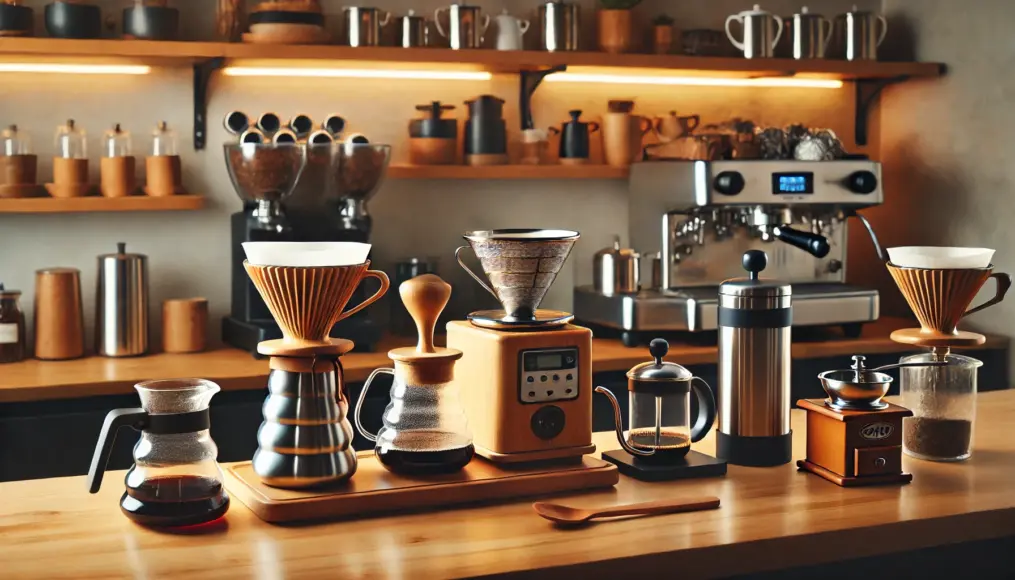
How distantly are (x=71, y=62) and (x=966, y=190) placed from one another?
2.90 meters

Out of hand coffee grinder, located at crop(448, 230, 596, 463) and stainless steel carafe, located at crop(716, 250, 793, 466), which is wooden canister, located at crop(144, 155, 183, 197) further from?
stainless steel carafe, located at crop(716, 250, 793, 466)

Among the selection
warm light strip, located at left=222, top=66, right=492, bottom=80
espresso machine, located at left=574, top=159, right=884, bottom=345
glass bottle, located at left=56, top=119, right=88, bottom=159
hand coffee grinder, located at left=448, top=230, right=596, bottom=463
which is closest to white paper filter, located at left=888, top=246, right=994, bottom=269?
hand coffee grinder, located at left=448, top=230, right=596, bottom=463

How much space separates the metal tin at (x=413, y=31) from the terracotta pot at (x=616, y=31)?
0.62m

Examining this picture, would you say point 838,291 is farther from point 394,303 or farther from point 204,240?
point 204,240

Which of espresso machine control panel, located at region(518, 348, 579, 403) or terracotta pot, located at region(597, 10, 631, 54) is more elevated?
terracotta pot, located at region(597, 10, 631, 54)

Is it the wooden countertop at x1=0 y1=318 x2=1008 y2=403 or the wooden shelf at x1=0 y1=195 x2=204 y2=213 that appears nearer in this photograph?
the wooden countertop at x1=0 y1=318 x2=1008 y2=403

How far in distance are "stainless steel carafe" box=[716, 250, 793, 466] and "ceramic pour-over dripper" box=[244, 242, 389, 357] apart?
63 cm

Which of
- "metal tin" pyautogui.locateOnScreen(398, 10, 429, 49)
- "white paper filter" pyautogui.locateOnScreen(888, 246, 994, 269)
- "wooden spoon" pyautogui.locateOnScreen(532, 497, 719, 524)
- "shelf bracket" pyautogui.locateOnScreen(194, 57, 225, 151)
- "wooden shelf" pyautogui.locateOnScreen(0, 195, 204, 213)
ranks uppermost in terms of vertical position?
"metal tin" pyautogui.locateOnScreen(398, 10, 429, 49)

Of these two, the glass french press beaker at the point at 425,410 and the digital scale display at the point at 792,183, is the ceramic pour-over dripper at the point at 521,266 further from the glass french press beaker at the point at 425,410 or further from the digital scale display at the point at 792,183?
the digital scale display at the point at 792,183

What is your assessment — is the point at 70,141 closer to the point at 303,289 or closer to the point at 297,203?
the point at 297,203

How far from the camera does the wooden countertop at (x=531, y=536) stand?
4.67 feet

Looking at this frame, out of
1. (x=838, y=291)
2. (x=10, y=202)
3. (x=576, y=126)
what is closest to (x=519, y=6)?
(x=576, y=126)

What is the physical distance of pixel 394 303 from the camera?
3.76 metres

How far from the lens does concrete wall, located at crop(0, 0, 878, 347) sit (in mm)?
3529
